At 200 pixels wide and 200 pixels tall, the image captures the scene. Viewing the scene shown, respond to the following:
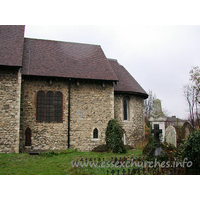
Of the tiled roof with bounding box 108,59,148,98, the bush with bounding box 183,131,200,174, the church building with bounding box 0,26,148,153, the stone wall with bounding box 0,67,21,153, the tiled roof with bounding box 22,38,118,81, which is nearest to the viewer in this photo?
the bush with bounding box 183,131,200,174

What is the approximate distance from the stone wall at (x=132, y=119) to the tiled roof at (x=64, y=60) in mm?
2582

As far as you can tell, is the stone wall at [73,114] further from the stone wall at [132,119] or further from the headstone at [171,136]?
the headstone at [171,136]

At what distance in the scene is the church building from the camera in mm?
13094

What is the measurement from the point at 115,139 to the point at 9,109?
674 centimetres

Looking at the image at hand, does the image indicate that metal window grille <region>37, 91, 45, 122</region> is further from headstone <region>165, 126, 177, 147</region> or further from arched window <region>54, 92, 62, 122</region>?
headstone <region>165, 126, 177, 147</region>

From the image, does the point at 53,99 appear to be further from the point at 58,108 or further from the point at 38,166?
the point at 38,166

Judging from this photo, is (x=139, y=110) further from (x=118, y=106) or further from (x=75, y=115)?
(x=75, y=115)

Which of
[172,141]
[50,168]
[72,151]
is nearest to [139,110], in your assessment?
[172,141]

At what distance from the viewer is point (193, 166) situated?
722cm

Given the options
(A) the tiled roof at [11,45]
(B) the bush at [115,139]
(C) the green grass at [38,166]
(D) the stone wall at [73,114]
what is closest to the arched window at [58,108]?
(D) the stone wall at [73,114]

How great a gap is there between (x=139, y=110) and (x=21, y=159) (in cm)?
1060

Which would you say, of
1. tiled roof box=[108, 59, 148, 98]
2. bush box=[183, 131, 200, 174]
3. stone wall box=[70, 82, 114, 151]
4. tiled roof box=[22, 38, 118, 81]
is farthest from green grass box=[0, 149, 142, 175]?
tiled roof box=[108, 59, 148, 98]

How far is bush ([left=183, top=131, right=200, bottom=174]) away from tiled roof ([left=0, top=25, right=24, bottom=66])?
10441mm

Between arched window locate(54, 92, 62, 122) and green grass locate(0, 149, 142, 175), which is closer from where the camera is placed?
green grass locate(0, 149, 142, 175)
